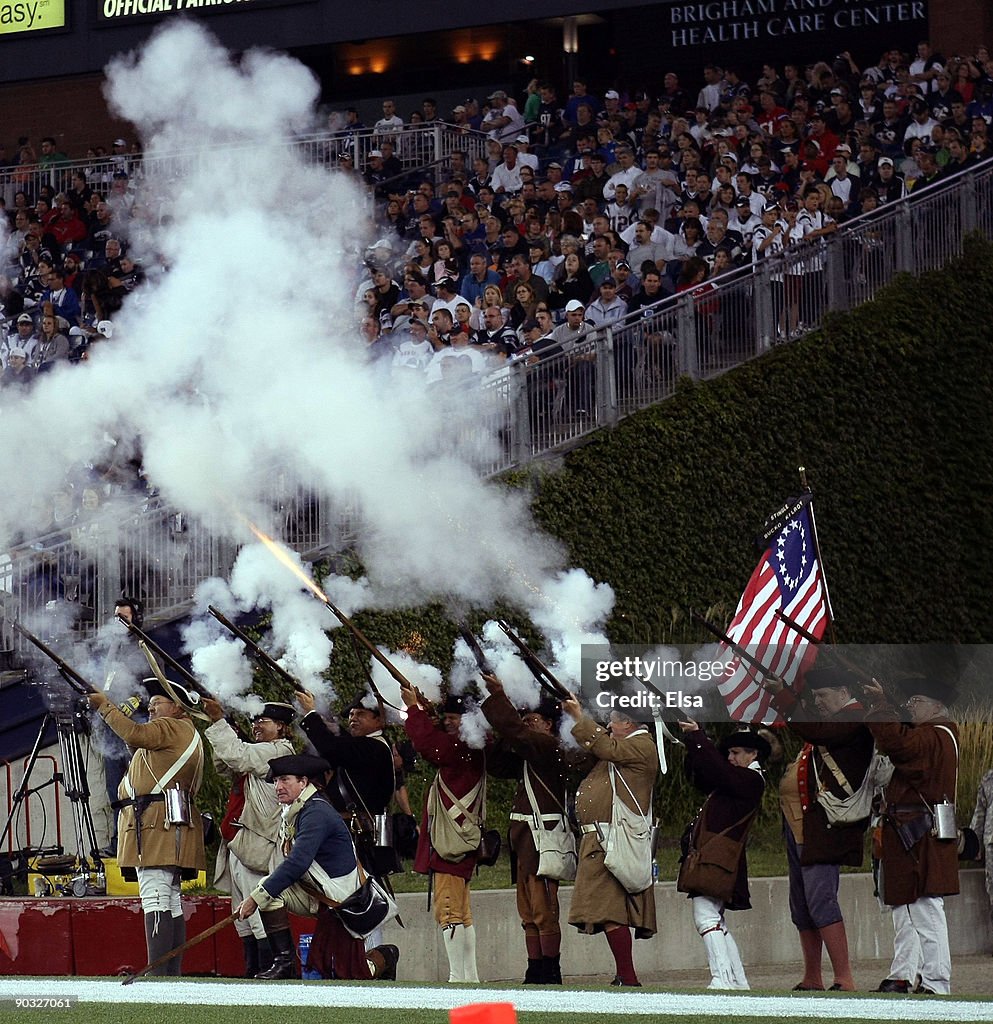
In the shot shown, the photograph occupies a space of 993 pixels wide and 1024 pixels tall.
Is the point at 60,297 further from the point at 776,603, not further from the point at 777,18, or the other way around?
the point at 776,603

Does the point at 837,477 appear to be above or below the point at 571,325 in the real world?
below

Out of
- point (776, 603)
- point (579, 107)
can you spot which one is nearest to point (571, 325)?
point (579, 107)

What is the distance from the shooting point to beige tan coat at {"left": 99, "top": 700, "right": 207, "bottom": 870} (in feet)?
38.2

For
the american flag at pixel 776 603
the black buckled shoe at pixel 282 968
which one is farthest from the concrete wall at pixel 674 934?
the black buckled shoe at pixel 282 968

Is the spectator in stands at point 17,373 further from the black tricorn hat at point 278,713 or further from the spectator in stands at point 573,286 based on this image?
the black tricorn hat at point 278,713

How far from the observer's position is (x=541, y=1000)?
9.17 metres

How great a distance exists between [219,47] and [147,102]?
0.85 metres

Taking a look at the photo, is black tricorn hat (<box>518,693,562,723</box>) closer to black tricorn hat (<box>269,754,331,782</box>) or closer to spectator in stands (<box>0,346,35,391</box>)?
black tricorn hat (<box>269,754,331,782</box>)

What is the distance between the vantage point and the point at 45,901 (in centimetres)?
1234

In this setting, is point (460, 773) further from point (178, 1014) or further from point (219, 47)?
point (219, 47)

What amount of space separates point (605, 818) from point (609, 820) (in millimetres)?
23

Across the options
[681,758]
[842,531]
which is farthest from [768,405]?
[681,758]

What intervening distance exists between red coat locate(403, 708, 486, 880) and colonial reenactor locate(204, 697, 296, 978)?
738 mm

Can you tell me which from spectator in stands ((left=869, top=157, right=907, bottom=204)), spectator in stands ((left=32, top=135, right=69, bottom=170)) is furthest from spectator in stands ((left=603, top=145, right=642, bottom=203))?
spectator in stands ((left=32, top=135, right=69, bottom=170))
